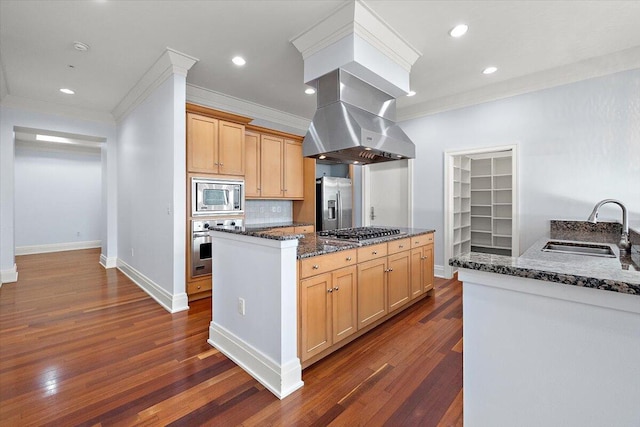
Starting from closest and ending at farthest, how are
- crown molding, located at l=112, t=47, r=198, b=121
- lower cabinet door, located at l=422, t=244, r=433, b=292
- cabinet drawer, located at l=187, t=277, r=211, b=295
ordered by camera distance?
crown molding, located at l=112, t=47, r=198, b=121 → lower cabinet door, located at l=422, t=244, r=433, b=292 → cabinet drawer, located at l=187, t=277, r=211, b=295

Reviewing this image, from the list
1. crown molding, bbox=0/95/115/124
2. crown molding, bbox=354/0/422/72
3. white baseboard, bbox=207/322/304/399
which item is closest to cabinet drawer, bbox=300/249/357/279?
white baseboard, bbox=207/322/304/399

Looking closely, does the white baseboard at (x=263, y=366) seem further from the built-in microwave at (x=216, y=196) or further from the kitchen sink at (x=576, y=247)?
the kitchen sink at (x=576, y=247)

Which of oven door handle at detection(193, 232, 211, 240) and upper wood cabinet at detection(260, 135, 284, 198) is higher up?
upper wood cabinet at detection(260, 135, 284, 198)

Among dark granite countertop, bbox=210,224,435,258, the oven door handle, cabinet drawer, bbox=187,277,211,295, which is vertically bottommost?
cabinet drawer, bbox=187,277,211,295

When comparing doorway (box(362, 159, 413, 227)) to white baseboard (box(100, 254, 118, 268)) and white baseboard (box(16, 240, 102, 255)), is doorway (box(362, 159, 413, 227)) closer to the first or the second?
white baseboard (box(100, 254, 118, 268))

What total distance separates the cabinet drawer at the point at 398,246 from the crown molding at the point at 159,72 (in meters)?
2.94

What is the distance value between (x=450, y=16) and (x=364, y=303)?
260cm

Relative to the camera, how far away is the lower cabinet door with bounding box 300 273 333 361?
78.7 inches

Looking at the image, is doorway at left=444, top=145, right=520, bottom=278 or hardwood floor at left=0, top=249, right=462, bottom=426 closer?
hardwood floor at left=0, top=249, right=462, bottom=426

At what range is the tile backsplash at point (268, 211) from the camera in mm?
4801

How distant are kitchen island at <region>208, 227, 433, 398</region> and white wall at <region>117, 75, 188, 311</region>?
3.32 feet

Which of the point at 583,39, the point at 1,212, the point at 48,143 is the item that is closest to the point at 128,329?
the point at 1,212

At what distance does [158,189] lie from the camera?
3547 millimetres

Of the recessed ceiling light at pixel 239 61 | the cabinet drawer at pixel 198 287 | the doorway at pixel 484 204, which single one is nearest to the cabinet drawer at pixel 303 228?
the cabinet drawer at pixel 198 287
